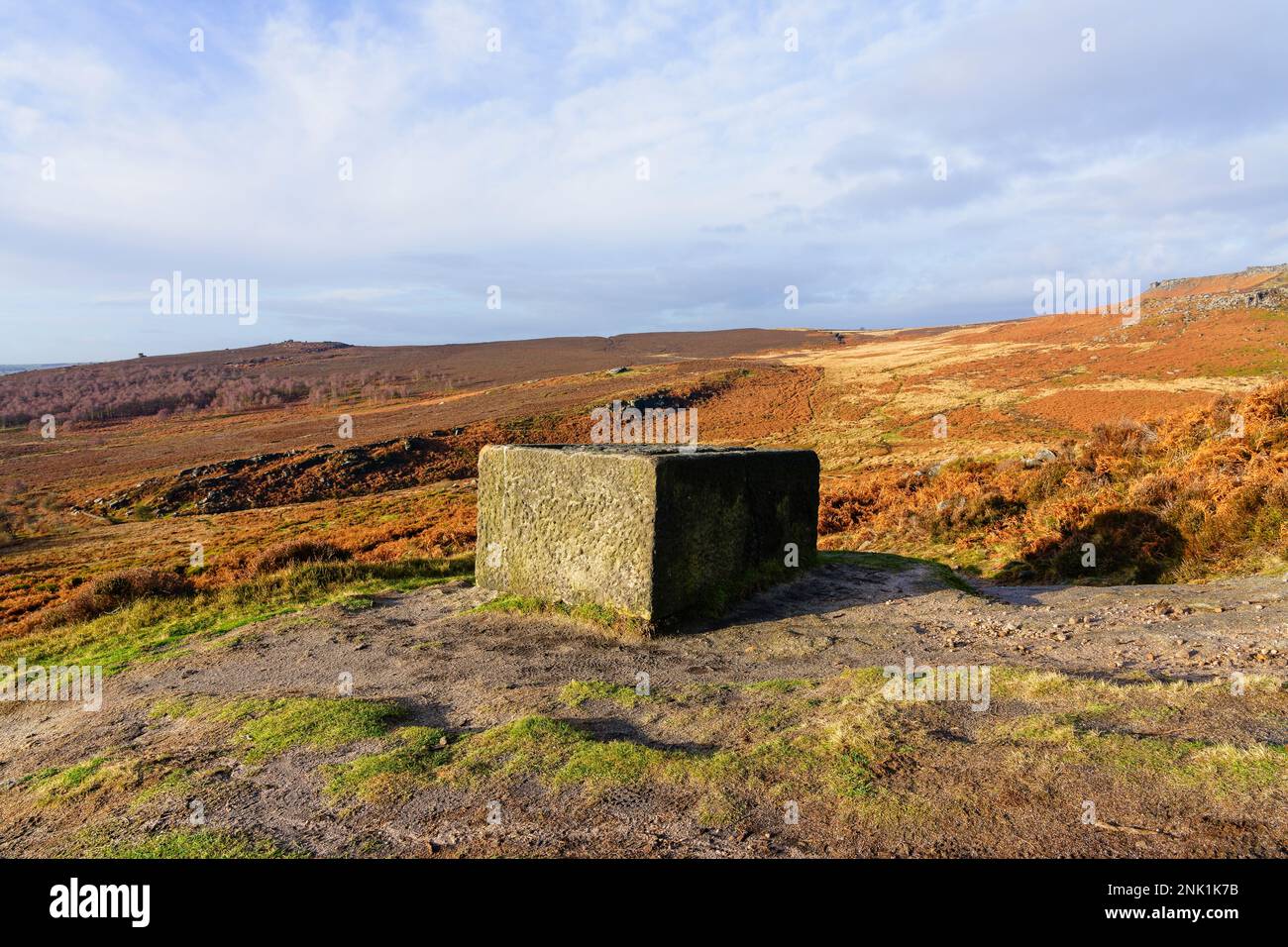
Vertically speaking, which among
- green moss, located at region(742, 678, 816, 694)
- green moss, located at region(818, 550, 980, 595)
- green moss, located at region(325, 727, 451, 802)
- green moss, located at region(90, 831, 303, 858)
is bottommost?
green moss, located at region(90, 831, 303, 858)

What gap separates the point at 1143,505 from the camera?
40.4 ft

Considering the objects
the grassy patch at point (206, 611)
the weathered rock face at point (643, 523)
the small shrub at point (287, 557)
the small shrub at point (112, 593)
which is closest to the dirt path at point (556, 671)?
the weathered rock face at point (643, 523)

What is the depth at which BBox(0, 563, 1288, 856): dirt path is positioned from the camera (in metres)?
4.13

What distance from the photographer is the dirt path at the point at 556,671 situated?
4.13 meters

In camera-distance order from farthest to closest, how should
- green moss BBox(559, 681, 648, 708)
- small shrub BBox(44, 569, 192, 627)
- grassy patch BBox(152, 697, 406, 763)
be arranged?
1. small shrub BBox(44, 569, 192, 627)
2. green moss BBox(559, 681, 648, 708)
3. grassy patch BBox(152, 697, 406, 763)

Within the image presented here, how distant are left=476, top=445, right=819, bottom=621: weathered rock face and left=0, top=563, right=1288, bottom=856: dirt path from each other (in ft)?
1.60

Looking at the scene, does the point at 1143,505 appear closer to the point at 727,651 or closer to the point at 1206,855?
the point at 727,651

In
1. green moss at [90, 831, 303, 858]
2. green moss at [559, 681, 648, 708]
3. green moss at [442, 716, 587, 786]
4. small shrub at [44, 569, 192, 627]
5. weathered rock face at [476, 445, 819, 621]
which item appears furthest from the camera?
small shrub at [44, 569, 192, 627]

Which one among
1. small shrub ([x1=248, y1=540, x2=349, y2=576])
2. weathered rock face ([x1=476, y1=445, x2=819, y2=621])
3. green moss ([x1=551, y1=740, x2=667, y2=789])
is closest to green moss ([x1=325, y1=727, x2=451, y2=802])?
green moss ([x1=551, y1=740, x2=667, y2=789])

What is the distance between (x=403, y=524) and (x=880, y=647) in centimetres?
1848

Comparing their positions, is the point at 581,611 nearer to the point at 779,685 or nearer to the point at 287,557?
the point at 779,685

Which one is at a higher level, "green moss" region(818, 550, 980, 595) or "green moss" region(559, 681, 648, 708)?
"green moss" region(818, 550, 980, 595)

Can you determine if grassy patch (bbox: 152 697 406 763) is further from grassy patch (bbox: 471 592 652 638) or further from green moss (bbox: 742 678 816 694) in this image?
→ green moss (bbox: 742 678 816 694)

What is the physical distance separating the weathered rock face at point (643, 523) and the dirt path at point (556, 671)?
1.60ft
